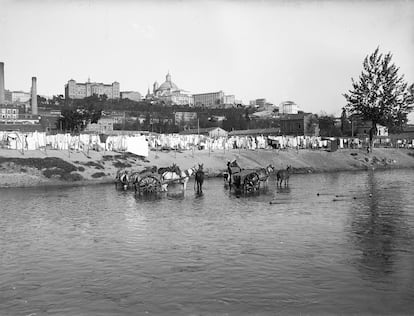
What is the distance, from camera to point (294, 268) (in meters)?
15.3

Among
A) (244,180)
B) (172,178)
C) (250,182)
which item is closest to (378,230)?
(250,182)

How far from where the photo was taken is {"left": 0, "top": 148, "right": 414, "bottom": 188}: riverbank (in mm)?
48156

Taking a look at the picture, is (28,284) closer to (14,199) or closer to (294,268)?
(294,268)

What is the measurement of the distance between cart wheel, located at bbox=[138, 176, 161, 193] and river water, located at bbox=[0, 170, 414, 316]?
654 cm

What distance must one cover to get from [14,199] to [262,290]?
26533 mm

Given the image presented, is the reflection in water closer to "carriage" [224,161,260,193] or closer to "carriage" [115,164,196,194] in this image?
"carriage" [224,161,260,193]

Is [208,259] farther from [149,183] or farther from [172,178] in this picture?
[172,178]

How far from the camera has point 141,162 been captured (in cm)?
5819

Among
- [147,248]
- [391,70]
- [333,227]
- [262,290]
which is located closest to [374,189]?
[333,227]

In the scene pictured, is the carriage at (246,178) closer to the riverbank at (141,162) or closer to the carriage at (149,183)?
the carriage at (149,183)

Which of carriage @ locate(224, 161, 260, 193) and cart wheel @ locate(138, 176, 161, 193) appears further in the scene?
carriage @ locate(224, 161, 260, 193)

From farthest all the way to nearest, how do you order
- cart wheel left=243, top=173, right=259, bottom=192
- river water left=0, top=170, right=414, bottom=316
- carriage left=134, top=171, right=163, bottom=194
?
1. cart wheel left=243, top=173, right=259, bottom=192
2. carriage left=134, top=171, right=163, bottom=194
3. river water left=0, top=170, right=414, bottom=316

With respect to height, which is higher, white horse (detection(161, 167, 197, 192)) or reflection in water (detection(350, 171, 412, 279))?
white horse (detection(161, 167, 197, 192))

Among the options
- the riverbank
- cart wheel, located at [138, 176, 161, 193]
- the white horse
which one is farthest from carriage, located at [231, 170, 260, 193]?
the riverbank
